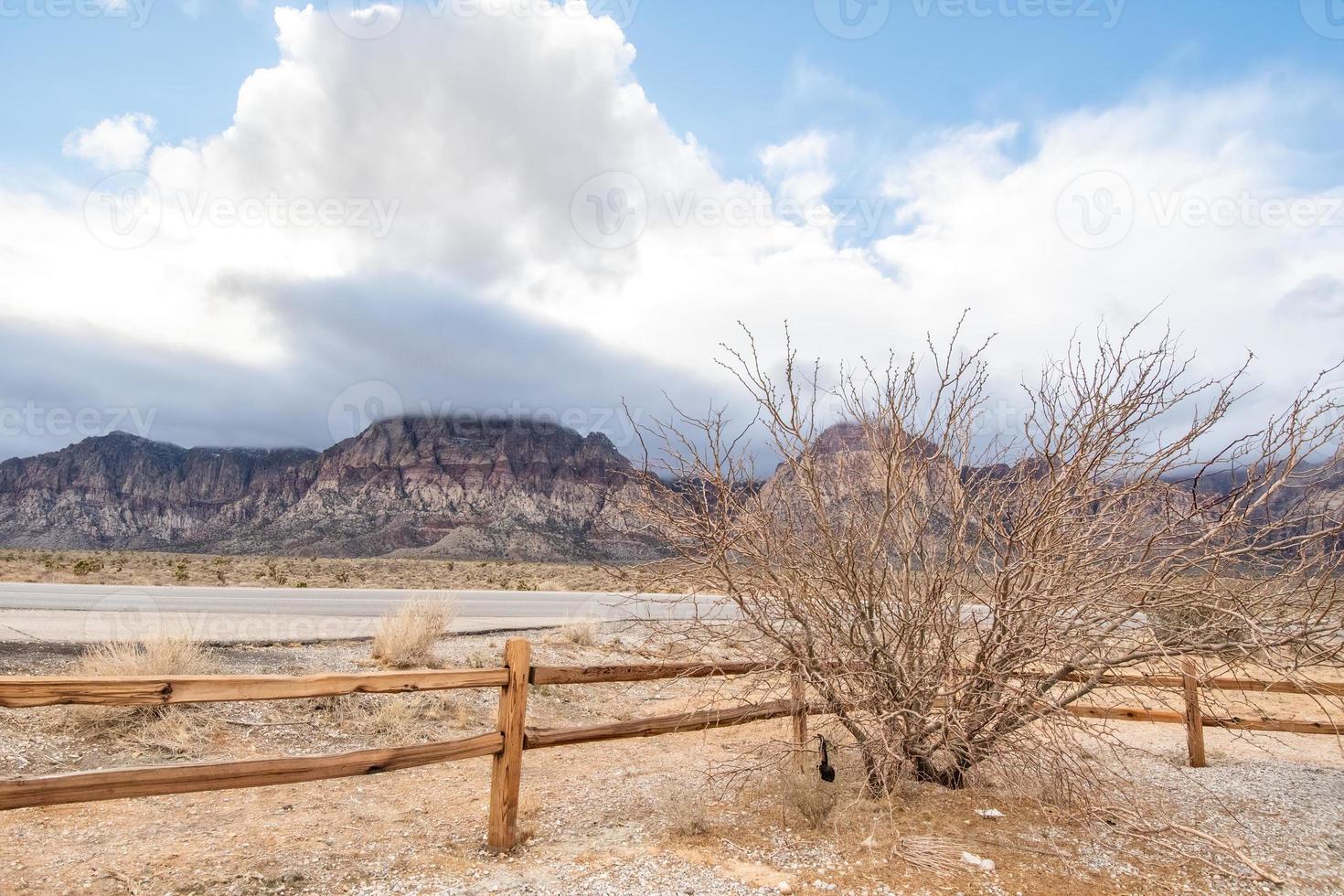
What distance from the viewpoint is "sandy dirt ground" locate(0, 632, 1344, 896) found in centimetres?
432

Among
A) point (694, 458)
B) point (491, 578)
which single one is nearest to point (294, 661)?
point (694, 458)

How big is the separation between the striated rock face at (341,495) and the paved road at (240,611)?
47.2 metres

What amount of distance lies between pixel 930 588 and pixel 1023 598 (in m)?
0.54

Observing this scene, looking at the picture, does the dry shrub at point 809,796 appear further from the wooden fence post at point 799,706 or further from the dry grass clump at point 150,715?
the dry grass clump at point 150,715

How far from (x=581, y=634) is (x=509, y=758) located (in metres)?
9.04

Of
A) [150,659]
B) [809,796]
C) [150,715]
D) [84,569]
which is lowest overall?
[150,715]

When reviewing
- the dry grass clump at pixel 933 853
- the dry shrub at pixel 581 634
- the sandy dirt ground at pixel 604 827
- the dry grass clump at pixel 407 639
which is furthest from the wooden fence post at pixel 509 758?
the dry shrub at pixel 581 634

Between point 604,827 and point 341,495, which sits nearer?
point 604,827

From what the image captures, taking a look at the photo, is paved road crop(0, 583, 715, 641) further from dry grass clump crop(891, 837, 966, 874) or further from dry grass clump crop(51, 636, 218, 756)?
dry grass clump crop(891, 837, 966, 874)

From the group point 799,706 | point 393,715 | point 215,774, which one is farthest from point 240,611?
point 799,706

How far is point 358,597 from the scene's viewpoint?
68.1ft

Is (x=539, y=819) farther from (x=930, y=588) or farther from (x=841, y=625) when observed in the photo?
(x=930, y=588)

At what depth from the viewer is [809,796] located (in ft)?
17.0

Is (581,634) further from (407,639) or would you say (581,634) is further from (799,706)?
(799,706)
